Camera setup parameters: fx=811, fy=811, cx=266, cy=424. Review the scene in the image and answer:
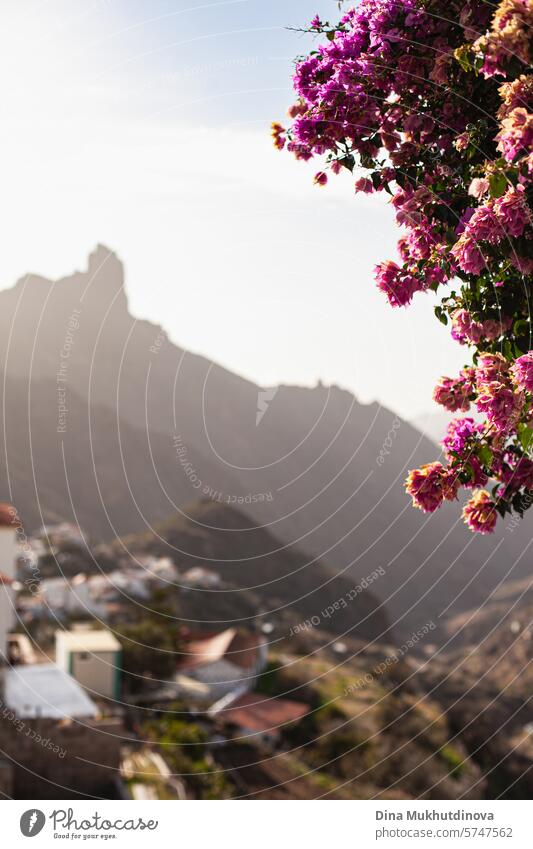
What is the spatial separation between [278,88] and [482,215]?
4275mm

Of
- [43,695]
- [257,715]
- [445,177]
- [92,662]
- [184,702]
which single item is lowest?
[445,177]

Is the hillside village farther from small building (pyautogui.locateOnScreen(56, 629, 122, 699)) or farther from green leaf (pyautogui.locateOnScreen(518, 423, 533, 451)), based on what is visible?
green leaf (pyautogui.locateOnScreen(518, 423, 533, 451))

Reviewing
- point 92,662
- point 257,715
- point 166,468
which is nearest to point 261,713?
point 257,715

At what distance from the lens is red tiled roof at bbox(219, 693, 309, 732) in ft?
128

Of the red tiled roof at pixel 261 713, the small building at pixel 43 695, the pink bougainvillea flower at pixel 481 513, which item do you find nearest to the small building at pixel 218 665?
the red tiled roof at pixel 261 713

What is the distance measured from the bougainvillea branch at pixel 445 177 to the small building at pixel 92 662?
28.1 m

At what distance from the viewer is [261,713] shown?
136 ft

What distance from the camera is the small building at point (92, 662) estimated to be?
30584 millimetres

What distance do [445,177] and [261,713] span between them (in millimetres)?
40465

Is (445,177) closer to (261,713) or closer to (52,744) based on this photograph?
(52,744)

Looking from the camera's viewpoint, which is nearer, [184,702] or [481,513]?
[481,513]

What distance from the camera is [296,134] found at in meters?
4.38

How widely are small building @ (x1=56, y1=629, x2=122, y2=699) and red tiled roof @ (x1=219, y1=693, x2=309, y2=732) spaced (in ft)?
25.4

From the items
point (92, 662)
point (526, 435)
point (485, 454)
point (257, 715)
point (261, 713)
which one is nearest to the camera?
point (526, 435)
